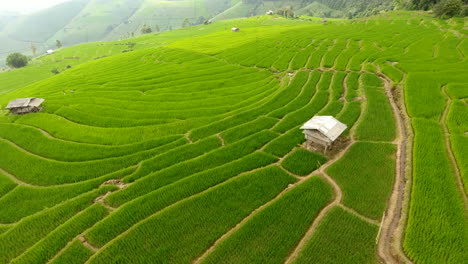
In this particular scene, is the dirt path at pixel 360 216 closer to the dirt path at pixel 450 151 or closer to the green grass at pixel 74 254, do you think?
the dirt path at pixel 450 151

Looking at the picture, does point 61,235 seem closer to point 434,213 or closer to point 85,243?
point 85,243

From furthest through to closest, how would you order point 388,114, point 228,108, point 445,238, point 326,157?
point 228,108
point 388,114
point 326,157
point 445,238

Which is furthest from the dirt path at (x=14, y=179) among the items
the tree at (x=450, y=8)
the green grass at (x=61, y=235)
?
the tree at (x=450, y=8)

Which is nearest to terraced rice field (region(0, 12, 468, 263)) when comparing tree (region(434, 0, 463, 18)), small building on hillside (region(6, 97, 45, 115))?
small building on hillside (region(6, 97, 45, 115))

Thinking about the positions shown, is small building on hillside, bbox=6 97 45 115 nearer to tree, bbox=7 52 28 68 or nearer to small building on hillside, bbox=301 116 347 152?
small building on hillside, bbox=301 116 347 152

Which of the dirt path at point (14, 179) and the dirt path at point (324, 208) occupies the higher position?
the dirt path at point (14, 179)

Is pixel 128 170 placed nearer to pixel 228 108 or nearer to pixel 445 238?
pixel 228 108

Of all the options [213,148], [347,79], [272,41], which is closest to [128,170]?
[213,148]
